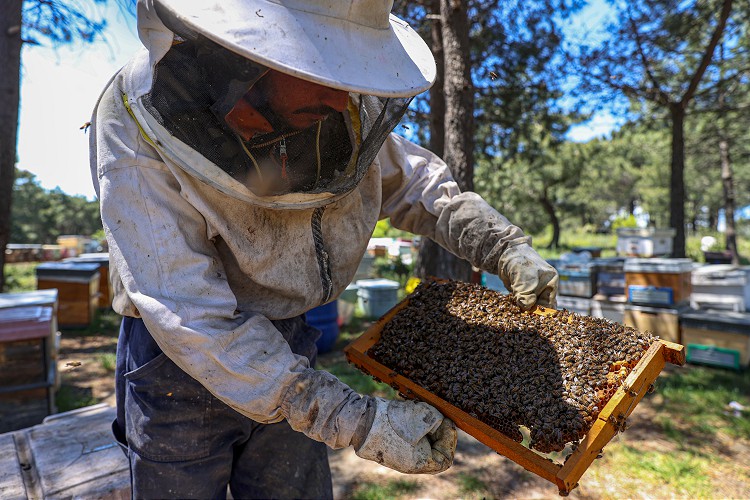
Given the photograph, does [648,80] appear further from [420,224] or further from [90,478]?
[90,478]

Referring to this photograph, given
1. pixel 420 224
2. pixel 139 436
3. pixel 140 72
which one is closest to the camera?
pixel 140 72

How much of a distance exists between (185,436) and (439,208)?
131 centimetres

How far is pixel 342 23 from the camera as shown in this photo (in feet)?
3.95

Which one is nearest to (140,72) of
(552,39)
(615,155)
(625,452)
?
(625,452)

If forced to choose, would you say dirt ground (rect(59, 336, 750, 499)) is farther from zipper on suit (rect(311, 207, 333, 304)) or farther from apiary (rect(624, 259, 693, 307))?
apiary (rect(624, 259, 693, 307))

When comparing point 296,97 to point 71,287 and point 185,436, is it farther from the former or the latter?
point 71,287

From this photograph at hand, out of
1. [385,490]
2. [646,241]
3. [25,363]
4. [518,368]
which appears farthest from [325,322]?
[646,241]

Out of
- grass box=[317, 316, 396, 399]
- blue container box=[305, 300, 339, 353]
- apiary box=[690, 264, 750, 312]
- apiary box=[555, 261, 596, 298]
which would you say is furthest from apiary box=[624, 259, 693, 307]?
blue container box=[305, 300, 339, 353]

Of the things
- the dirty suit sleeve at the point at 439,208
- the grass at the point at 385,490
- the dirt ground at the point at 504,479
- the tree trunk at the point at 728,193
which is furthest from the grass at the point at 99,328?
the tree trunk at the point at 728,193

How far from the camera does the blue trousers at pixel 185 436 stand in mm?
1562

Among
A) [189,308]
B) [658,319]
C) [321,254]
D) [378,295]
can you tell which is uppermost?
[321,254]

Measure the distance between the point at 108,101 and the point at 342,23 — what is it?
2.55 feet

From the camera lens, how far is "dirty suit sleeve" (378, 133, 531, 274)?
1.97 metres

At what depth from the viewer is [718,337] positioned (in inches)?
203
